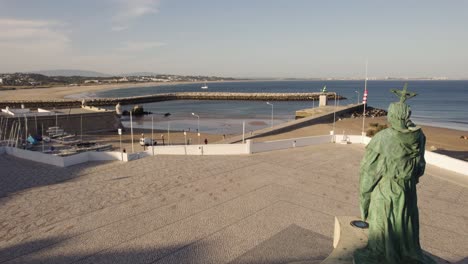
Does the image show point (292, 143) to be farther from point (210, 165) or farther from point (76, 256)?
point (76, 256)

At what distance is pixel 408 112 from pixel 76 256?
8.92 m

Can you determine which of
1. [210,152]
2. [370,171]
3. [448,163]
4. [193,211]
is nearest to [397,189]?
[370,171]

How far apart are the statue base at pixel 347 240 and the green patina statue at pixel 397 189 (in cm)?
73

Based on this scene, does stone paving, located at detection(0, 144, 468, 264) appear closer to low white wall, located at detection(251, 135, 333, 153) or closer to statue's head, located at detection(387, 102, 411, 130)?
low white wall, located at detection(251, 135, 333, 153)

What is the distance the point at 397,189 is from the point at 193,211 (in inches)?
321

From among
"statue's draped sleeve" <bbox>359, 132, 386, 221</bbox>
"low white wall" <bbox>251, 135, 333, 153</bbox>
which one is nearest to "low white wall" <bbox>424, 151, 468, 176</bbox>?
"low white wall" <bbox>251, 135, 333, 153</bbox>

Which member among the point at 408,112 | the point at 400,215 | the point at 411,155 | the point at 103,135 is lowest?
the point at 103,135

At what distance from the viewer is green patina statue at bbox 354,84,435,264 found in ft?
16.8

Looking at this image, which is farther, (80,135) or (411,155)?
(80,135)

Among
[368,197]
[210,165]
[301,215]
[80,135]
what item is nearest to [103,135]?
[80,135]

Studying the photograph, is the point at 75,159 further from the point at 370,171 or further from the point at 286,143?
the point at 370,171

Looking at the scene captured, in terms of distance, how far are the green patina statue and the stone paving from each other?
2.04m

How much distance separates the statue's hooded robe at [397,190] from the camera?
5.11 m

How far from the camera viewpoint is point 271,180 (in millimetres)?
15438
